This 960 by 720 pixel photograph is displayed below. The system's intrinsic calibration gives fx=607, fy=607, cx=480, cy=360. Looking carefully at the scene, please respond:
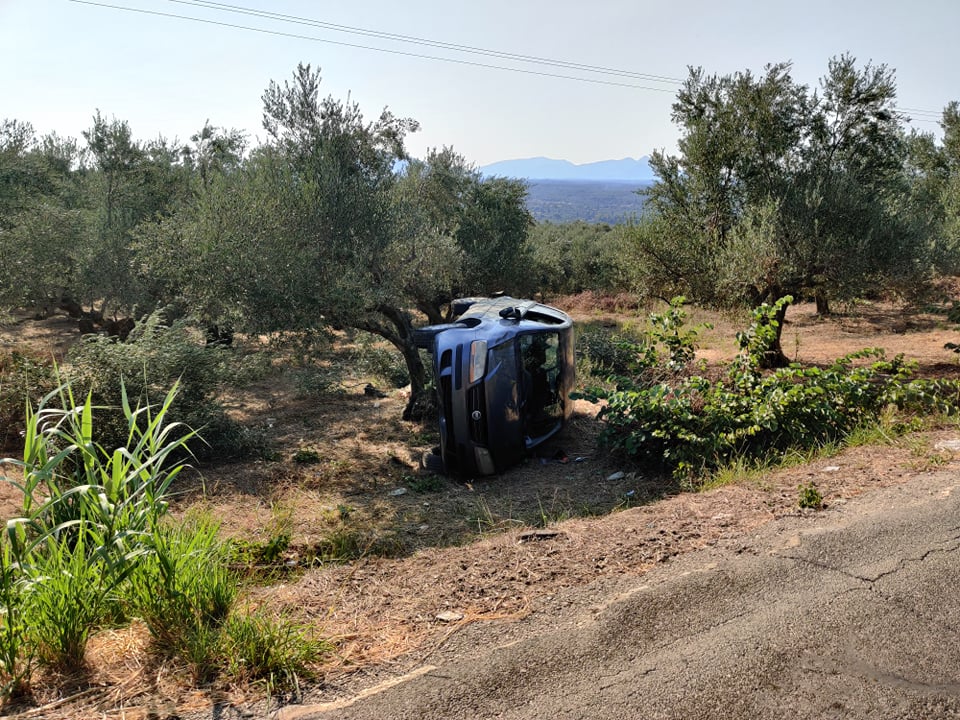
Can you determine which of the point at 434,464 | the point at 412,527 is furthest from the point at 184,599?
the point at 434,464

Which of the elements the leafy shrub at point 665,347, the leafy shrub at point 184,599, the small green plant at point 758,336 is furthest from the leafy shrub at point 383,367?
the leafy shrub at point 184,599

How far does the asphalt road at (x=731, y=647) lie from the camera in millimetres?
2449

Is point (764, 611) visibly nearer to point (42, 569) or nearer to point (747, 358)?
point (42, 569)

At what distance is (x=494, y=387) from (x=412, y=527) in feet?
6.99

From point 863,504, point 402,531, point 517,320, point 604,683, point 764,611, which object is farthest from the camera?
point 517,320

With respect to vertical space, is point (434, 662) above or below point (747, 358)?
below

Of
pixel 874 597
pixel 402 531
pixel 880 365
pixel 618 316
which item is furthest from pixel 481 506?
pixel 618 316

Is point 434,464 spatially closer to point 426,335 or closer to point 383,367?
point 426,335

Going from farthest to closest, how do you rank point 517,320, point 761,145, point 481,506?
point 761,145, point 517,320, point 481,506

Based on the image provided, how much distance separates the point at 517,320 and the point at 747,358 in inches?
117

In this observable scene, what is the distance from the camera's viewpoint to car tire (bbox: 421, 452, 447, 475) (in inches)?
328

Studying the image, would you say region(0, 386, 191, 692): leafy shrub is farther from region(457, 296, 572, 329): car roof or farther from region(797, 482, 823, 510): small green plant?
region(457, 296, 572, 329): car roof

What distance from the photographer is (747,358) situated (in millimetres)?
7559

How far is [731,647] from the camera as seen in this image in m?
2.77
